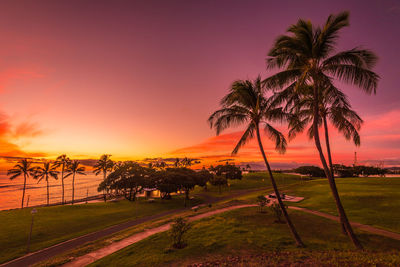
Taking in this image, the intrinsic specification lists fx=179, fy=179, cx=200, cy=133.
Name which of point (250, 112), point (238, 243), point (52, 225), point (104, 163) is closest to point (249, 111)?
point (250, 112)

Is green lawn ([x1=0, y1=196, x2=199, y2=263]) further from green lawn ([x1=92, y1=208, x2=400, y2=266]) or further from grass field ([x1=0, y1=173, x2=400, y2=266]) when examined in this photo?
green lawn ([x1=92, y1=208, x2=400, y2=266])

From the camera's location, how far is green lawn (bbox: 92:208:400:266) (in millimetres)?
11984

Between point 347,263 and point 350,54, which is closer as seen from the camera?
point 347,263

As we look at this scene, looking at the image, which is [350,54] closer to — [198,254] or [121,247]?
[198,254]

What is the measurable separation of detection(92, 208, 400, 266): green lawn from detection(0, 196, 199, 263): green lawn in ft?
56.7

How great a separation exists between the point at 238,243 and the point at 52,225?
3402 cm

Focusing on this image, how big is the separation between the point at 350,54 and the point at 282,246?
14.2 metres

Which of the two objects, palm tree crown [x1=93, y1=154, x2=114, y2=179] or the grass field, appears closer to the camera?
the grass field

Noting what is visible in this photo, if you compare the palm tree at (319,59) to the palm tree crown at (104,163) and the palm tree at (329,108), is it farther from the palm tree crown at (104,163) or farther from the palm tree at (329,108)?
the palm tree crown at (104,163)

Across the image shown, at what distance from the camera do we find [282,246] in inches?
504

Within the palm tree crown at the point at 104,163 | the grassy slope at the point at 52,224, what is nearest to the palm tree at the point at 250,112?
the grassy slope at the point at 52,224

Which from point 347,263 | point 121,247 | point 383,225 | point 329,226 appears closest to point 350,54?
point 347,263

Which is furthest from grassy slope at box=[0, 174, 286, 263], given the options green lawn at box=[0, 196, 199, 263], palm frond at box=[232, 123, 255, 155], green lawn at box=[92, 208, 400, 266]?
palm frond at box=[232, 123, 255, 155]

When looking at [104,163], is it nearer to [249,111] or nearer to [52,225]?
[52,225]
